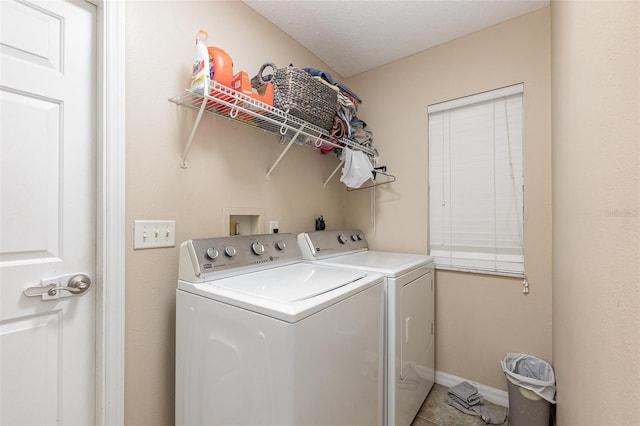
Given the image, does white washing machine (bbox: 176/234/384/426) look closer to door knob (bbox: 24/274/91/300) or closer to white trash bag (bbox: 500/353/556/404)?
door knob (bbox: 24/274/91/300)

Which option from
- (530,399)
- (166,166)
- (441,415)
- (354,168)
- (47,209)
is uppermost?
(354,168)

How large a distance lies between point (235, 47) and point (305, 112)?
592mm

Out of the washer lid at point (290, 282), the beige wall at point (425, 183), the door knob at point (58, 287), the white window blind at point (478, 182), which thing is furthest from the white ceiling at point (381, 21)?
the door knob at point (58, 287)

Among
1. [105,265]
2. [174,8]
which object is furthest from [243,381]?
[174,8]

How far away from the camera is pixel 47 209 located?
3.46 ft

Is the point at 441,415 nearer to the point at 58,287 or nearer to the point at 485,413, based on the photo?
the point at 485,413

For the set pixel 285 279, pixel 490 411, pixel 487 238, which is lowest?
pixel 490 411

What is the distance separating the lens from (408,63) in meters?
2.34

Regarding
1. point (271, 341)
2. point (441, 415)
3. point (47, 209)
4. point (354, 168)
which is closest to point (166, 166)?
point (47, 209)

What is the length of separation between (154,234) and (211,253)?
0.96ft

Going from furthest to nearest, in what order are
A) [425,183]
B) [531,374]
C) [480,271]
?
1. [425,183]
2. [480,271]
3. [531,374]

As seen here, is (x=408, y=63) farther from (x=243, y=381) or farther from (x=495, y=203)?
(x=243, y=381)

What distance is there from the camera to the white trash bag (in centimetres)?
151

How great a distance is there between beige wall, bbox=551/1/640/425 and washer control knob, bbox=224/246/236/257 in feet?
4.27
